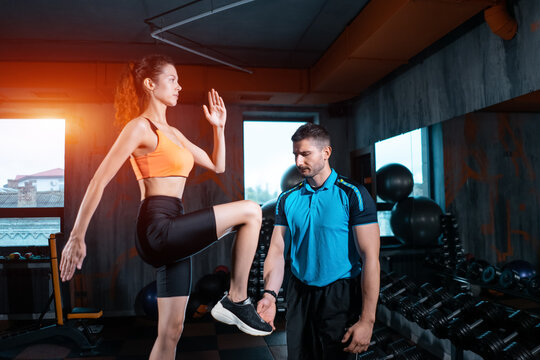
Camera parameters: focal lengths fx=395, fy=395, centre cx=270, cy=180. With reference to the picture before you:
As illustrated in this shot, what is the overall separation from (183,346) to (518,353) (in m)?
2.88

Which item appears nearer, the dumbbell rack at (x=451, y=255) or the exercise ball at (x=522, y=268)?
the exercise ball at (x=522, y=268)

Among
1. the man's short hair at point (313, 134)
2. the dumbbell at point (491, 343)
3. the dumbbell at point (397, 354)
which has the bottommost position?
the dumbbell at point (397, 354)

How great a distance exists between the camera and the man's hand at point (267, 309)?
1.44 m

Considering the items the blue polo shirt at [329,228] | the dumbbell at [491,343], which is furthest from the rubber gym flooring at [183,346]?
the blue polo shirt at [329,228]

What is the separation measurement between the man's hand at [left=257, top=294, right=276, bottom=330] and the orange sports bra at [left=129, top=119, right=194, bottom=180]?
1.91ft

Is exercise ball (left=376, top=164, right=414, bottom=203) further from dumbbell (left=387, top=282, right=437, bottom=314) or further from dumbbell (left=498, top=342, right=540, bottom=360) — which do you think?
dumbbell (left=498, top=342, right=540, bottom=360)

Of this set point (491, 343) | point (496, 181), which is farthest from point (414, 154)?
point (491, 343)

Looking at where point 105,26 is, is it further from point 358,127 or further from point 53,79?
point 358,127

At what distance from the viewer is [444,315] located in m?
2.86

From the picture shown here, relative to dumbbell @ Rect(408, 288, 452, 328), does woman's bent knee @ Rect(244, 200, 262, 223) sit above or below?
above

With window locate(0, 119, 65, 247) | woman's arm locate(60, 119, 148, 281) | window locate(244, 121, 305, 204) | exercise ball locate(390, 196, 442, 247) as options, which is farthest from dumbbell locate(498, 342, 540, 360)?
window locate(0, 119, 65, 247)

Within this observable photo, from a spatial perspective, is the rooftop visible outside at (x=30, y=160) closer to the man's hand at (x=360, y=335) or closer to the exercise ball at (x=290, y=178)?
the exercise ball at (x=290, y=178)

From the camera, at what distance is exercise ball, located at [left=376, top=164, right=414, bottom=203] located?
3.96 metres

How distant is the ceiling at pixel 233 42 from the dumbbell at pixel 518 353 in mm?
2120
